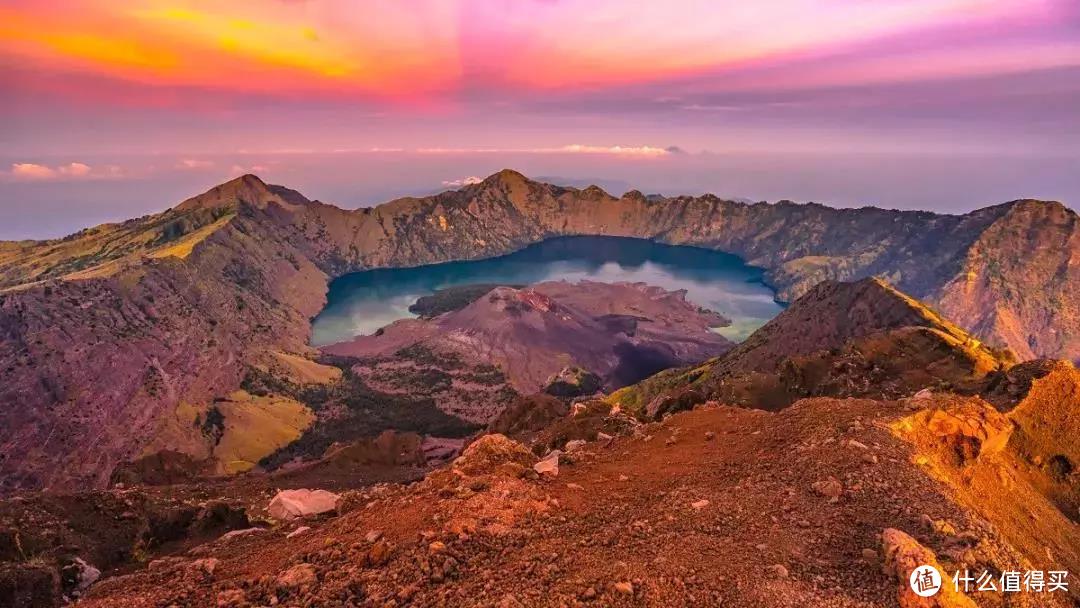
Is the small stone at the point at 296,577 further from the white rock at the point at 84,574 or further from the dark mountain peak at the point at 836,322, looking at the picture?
the dark mountain peak at the point at 836,322

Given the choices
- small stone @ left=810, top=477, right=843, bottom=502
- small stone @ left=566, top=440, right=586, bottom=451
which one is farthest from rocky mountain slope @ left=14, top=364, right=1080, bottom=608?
small stone @ left=566, top=440, right=586, bottom=451

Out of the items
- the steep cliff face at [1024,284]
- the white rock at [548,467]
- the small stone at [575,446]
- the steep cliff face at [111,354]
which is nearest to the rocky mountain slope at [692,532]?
the white rock at [548,467]

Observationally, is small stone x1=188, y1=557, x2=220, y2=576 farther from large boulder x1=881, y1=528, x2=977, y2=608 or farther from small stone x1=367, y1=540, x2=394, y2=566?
large boulder x1=881, y1=528, x2=977, y2=608

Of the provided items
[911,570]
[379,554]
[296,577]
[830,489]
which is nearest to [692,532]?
[830,489]

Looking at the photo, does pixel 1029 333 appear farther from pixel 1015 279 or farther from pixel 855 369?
pixel 855 369

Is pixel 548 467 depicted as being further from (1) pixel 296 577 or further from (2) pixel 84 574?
(2) pixel 84 574

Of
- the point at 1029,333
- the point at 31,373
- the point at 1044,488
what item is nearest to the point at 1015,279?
the point at 1029,333
